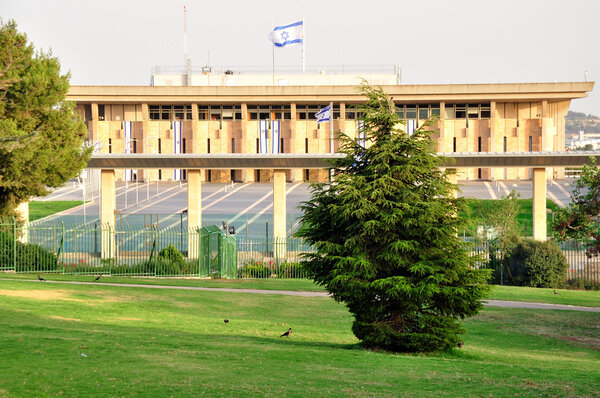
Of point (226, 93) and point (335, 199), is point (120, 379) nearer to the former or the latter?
point (335, 199)

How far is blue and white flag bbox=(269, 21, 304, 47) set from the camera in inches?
2911

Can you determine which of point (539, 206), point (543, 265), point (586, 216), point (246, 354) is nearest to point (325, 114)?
point (539, 206)

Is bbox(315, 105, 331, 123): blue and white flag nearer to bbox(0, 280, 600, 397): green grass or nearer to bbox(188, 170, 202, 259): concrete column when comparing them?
bbox(188, 170, 202, 259): concrete column

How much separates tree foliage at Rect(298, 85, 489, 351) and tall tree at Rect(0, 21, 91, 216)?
19.7 metres

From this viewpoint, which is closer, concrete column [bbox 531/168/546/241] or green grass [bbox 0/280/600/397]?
green grass [bbox 0/280/600/397]

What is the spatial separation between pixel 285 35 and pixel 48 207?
92.3 feet

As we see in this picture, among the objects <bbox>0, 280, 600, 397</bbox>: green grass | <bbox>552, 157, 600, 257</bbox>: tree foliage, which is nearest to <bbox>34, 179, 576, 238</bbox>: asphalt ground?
<bbox>0, 280, 600, 397</bbox>: green grass

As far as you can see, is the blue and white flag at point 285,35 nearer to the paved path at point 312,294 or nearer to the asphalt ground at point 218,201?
the asphalt ground at point 218,201

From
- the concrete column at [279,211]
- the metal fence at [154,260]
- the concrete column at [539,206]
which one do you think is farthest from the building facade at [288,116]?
the metal fence at [154,260]

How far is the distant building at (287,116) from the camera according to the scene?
8150 cm

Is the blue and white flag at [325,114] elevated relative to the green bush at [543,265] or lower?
elevated

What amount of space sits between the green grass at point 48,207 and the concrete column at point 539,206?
3909cm

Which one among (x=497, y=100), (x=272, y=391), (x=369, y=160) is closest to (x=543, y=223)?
(x=369, y=160)

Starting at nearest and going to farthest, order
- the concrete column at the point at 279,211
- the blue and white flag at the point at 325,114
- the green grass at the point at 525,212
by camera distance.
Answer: the concrete column at the point at 279,211
the blue and white flag at the point at 325,114
the green grass at the point at 525,212
